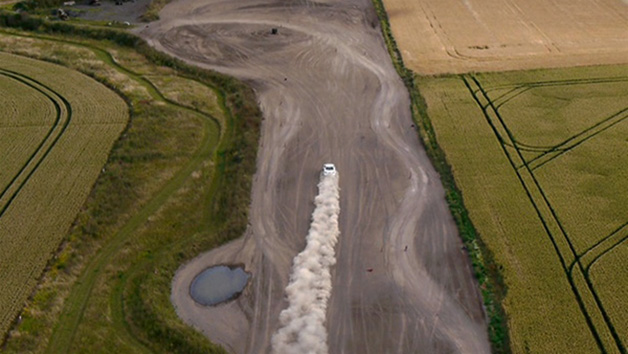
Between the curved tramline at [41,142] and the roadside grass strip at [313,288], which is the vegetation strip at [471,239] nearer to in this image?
the roadside grass strip at [313,288]

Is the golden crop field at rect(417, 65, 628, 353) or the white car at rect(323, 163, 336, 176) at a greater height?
the white car at rect(323, 163, 336, 176)

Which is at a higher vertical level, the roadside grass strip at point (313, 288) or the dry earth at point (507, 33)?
the dry earth at point (507, 33)

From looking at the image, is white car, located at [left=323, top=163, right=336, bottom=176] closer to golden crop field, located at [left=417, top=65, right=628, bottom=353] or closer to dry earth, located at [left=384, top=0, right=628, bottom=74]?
golden crop field, located at [left=417, top=65, right=628, bottom=353]

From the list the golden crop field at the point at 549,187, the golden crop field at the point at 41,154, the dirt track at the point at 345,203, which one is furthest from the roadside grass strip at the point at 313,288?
the golden crop field at the point at 41,154

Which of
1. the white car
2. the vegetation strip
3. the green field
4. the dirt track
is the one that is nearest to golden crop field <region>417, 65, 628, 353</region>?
the vegetation strip

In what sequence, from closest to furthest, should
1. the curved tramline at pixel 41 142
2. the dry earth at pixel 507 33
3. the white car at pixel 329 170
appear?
the curved tramline at pixel 41 142
the white car at pixel 329 170
the dry earth at pixel 507 33

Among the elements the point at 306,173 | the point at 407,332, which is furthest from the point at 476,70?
the point at 407,332

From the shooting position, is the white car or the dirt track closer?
the dirt track
